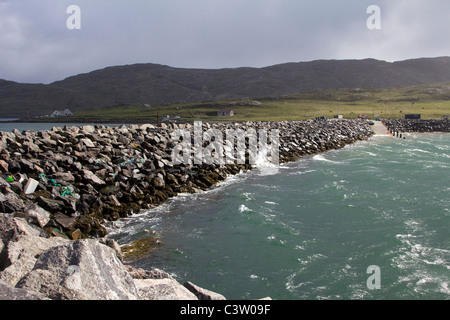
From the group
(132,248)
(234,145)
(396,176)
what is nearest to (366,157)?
(396,176)

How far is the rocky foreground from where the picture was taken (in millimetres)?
6539

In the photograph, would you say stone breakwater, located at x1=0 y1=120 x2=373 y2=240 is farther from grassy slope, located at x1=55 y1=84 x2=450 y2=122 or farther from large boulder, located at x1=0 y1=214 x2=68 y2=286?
grassy slope, located at x1=55 y1=84 x2=450 y2=122

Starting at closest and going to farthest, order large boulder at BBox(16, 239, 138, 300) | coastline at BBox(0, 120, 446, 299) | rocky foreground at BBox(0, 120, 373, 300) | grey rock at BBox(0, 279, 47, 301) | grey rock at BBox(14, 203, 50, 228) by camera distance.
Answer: grey rock at BBox(0, 279, 47, 301)
large boulder at BBox(16, 239, 138, 300)
rocky foreground at BBox(0, 120, 373, 300)
coastline at BBox(0, 120, 446, 299)
grey rock at BBox(14, 203, 50, 228)

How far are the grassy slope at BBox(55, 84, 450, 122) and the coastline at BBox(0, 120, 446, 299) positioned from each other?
301ft

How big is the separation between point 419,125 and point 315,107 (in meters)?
52.1

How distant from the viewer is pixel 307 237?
51.9ft

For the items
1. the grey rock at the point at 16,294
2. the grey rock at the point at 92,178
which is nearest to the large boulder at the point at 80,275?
the grey rock at the point at 16,294

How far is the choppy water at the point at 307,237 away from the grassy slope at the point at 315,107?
96.3 meters

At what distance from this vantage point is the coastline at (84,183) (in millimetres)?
10776
